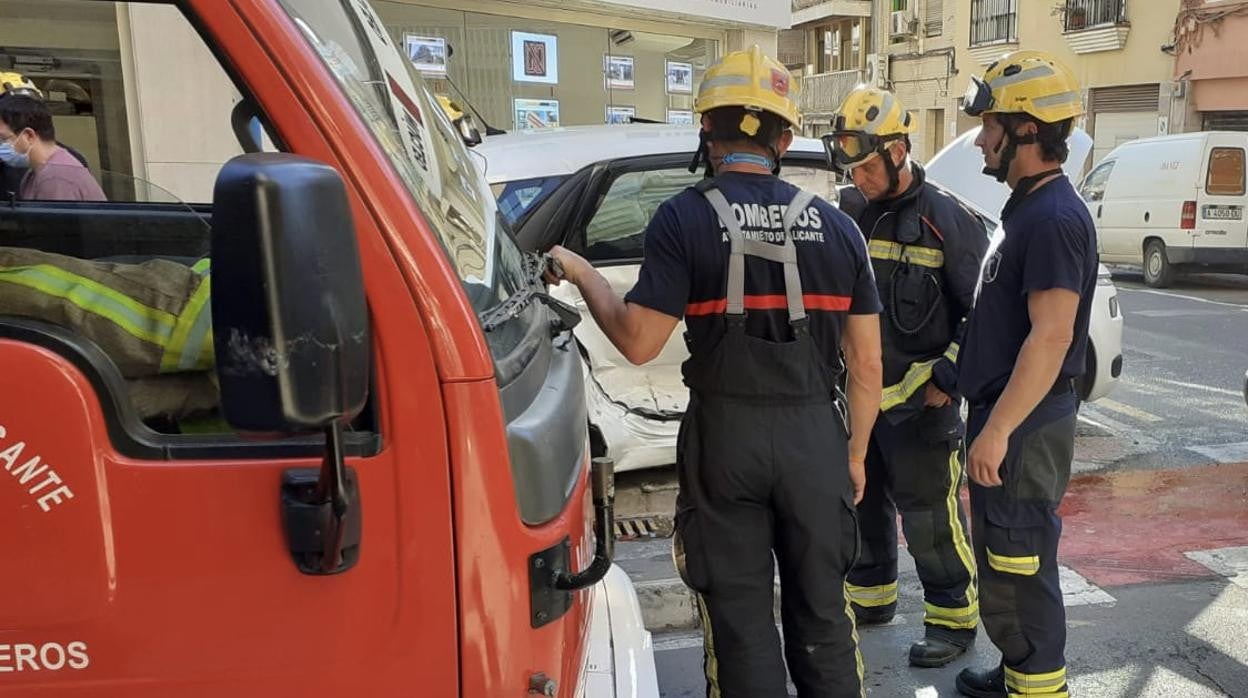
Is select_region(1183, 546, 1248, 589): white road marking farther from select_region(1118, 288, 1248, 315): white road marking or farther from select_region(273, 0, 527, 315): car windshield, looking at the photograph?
select_region(1118, 288, 1248, 315): white road marking

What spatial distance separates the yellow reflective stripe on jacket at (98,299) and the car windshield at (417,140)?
0.42 m

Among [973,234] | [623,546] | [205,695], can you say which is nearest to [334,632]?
[205,695]

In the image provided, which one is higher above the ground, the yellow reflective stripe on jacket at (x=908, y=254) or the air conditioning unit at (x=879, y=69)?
the air conditioning unit at (x=879, y=69)

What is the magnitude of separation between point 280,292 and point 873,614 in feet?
10.5

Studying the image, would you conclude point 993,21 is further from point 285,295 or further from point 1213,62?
point 285,295

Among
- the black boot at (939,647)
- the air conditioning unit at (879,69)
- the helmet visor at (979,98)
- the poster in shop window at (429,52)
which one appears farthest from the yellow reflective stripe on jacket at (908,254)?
the air conditioning unit at (879,69)

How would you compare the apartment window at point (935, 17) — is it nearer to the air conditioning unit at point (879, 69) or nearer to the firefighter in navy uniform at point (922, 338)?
the air conditioning unit at point (879, 69)

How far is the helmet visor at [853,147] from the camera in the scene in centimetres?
343

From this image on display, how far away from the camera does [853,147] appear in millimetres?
3461

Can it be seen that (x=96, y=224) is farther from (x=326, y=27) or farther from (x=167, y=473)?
(x=167, y=473)

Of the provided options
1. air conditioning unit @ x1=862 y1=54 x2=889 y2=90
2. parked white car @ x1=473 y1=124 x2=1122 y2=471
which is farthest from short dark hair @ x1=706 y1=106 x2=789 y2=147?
air conditioning unit @ x1=862 y1=54 x2=889 y2=90

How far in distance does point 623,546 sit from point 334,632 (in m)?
3.26

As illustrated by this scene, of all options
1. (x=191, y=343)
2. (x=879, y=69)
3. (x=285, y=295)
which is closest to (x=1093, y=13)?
(x=879, y=69)

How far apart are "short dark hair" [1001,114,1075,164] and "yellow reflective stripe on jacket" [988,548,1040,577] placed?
3.76ft
